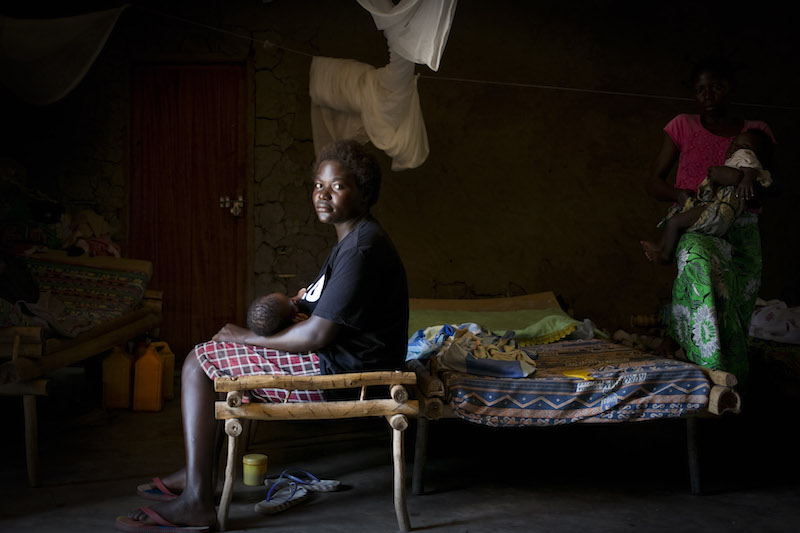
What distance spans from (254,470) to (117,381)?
1.83 meters

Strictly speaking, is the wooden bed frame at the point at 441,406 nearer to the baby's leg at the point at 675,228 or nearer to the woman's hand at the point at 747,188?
the baby's leg at the point at 675,228

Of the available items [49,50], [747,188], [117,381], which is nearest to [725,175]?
[747,188]

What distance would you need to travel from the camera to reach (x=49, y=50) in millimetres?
4297

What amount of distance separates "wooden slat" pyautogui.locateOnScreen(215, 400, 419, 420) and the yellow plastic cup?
612mm

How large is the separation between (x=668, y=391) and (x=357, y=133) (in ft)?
8.74

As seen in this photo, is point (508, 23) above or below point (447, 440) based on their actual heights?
above

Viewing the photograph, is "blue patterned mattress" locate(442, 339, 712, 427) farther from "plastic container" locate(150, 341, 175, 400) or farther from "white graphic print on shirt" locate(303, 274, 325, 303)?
"plastic container" locate(150, 341, 175, 400)

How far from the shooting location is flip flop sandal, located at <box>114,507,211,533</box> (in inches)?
101

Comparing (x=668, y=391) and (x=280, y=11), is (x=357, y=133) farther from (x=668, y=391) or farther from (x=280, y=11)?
(x=668, y=391)

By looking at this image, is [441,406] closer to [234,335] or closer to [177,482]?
[234,335]

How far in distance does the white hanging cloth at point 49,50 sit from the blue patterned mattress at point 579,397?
3.04m

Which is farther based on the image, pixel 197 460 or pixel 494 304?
pixel 494 304

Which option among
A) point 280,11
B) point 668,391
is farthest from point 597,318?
point 280,11

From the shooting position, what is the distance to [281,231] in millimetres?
6094
